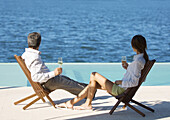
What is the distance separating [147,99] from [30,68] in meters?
1.72

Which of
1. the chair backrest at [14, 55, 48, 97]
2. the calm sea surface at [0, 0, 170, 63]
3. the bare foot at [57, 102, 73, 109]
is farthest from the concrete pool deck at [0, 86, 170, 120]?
the calm sea surface at [0, 0, 170, 63]

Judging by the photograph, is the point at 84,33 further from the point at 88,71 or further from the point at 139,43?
the point at 139,43

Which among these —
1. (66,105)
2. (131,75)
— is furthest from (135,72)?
(66,105)

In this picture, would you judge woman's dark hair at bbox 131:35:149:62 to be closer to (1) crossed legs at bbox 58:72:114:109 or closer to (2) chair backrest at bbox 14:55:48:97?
(1) crossed legs at bbox 58:72:114:109

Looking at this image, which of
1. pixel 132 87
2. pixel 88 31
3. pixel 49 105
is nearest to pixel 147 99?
pixel 132 87

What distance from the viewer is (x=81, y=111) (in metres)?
3.87

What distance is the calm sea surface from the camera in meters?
24.4

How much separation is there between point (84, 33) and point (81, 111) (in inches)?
1190

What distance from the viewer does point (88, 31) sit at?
1373 inches

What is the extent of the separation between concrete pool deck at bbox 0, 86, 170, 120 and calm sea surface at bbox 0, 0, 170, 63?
1733 cm

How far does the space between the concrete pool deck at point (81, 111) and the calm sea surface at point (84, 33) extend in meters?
17.3

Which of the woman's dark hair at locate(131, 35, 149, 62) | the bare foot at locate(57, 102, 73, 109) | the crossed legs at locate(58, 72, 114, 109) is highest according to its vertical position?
the woman's dark hair at locate(131, 35, 149, 62)

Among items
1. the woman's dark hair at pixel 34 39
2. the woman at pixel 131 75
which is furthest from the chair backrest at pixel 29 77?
the woman at pixel 131 75

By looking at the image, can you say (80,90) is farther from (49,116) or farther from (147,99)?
(147,99)
